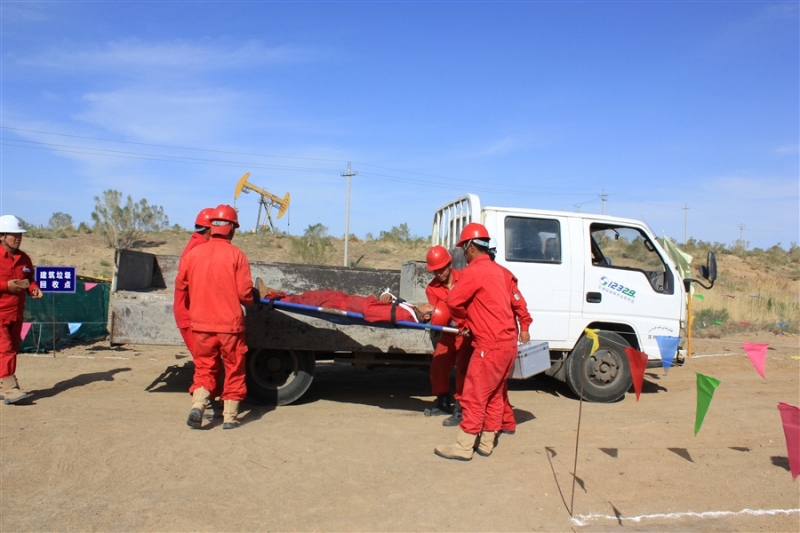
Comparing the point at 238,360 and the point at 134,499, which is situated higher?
the point at 238,360

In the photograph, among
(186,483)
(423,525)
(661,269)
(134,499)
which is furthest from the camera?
(661,269)

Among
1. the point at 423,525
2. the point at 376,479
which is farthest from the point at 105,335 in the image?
the point at 423,525

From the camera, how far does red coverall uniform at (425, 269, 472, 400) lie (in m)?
6.11

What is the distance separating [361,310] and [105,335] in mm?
7147

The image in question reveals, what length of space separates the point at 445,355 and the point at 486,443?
124cm

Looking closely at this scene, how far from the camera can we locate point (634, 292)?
290 inches

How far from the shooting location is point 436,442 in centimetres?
551

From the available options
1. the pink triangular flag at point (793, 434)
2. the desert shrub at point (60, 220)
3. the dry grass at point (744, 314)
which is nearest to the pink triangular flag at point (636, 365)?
the pink triangular flag at point (793, 434)

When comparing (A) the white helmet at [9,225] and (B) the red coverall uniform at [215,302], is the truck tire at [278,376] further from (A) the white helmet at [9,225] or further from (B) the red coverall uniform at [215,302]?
(A) the white helmet at [9,225]

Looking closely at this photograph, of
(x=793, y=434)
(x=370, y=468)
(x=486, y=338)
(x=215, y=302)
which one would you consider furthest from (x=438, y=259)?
(x=793, y=434)

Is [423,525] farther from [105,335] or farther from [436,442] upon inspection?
[105,335]

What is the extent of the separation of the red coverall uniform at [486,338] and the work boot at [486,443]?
5 cm

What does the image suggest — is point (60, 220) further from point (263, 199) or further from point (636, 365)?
point (636, 365)

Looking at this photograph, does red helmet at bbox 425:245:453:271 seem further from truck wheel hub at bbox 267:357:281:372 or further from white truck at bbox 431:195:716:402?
truck wheel hub at bbox 267:357:281:372
